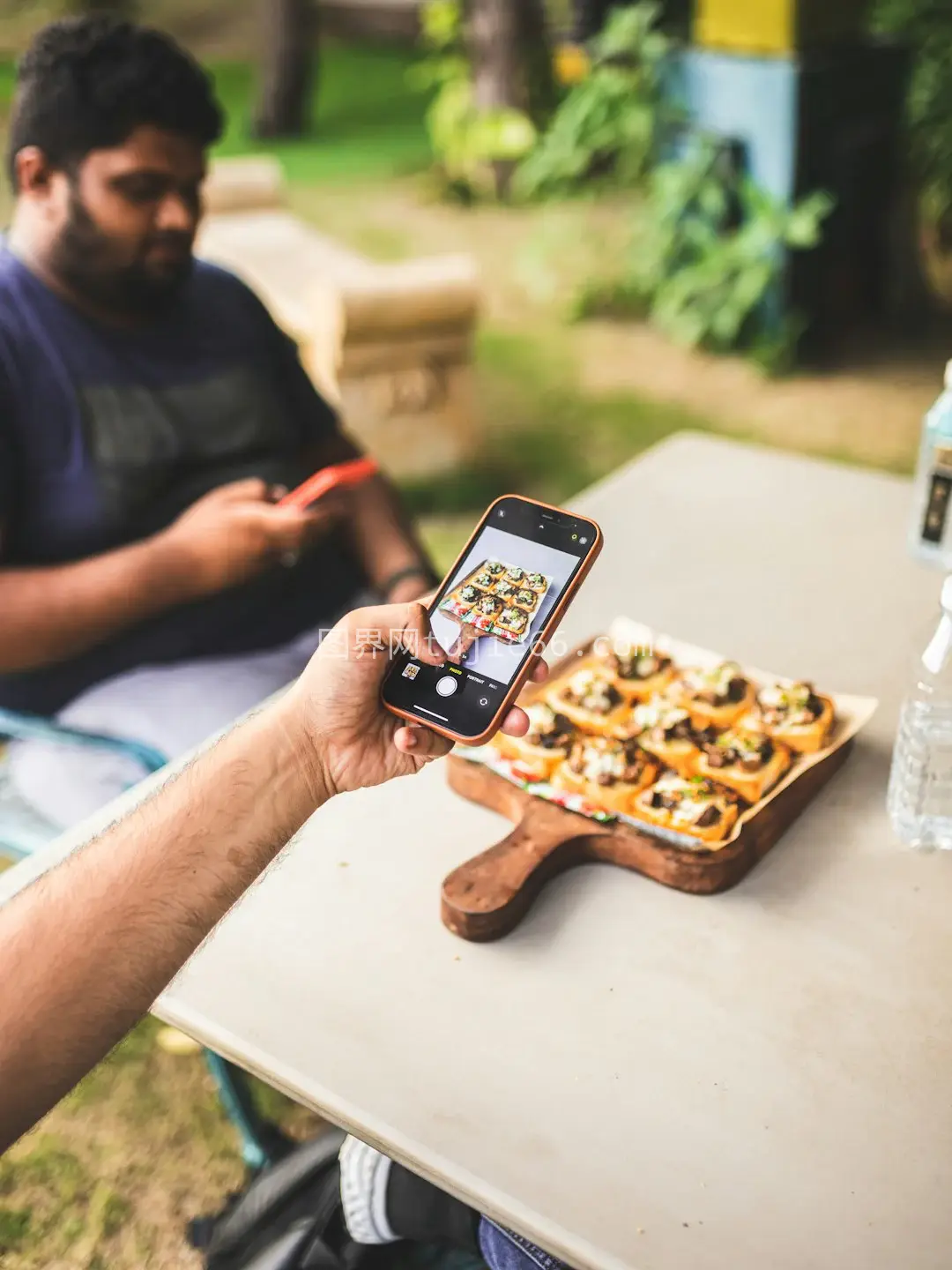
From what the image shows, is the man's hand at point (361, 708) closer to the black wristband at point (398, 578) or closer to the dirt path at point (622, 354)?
the black wristband at point (398, 578)

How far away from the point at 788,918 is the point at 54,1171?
1207mm

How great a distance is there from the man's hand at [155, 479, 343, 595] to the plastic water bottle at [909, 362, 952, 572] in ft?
2.73

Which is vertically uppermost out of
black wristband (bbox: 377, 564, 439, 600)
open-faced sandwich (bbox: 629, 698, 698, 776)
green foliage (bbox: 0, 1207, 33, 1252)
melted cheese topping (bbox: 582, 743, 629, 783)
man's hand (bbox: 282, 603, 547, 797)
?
man's hand (bbox: 282, 603, 547, 797)

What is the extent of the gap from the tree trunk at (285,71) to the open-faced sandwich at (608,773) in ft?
25.1

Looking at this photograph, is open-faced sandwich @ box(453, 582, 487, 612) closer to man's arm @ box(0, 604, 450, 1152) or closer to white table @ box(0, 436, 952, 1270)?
man's arm @ box(0, 604, 450, 1152)

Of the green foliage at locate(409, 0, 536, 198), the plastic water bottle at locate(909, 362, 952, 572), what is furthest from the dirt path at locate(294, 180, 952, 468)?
the plastic water bottle at locate(909, 362, 952, 572)

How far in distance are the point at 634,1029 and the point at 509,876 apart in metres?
0.17

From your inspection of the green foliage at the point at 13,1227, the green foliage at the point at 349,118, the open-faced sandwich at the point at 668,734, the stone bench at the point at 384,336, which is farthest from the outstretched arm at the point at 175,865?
the green foliage at the point at 349,118

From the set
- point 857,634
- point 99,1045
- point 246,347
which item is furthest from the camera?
point 246,347

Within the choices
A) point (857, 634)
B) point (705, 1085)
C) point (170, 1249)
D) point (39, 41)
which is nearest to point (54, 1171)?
point (170, 1249)

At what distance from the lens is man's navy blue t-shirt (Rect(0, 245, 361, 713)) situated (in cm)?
157

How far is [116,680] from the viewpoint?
1.62 meters

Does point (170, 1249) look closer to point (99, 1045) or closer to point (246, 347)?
point (99, 1045)

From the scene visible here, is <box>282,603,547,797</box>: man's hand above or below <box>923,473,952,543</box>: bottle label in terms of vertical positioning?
above
